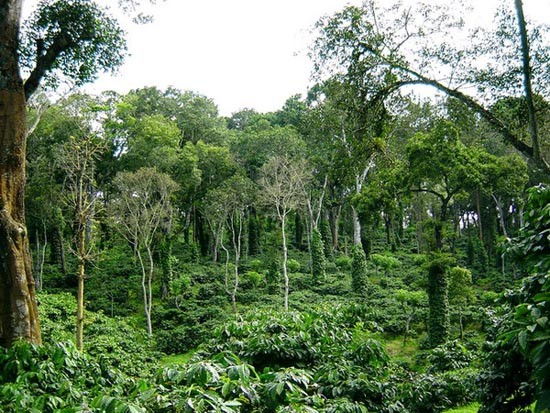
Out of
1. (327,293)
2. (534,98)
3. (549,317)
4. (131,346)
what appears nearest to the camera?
(549,317)

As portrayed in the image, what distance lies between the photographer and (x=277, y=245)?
3241 centimetres

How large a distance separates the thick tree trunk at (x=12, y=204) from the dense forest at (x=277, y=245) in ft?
0.07

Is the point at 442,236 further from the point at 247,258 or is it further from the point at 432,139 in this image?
the point at 247,258

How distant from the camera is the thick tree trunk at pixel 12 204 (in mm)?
4832

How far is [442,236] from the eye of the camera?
1529cm

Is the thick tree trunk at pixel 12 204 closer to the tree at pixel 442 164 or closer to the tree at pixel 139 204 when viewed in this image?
the tree at pixel 442 164

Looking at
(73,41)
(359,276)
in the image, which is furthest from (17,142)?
(359,276)

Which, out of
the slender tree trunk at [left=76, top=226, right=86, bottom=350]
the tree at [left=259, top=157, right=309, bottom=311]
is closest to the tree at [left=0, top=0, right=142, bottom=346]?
the slender tree trunk at [left=76, top=226, right=86, bottom=350]

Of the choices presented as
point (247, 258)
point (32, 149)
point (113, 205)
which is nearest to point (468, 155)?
point (113, 205)

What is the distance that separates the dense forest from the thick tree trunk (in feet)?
0.07

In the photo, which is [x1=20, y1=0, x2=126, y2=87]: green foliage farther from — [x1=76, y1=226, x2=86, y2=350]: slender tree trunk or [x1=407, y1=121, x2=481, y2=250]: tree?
[x1=407, y1=121, x2=481, y2=250]: tree

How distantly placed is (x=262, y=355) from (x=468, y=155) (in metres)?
13.2

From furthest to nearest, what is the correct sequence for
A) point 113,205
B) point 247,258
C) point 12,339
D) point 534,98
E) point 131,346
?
point 247,258
point 113,205
point 131,346
point 534,98
point 12,339

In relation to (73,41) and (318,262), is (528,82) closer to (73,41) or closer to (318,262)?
(73,41)
